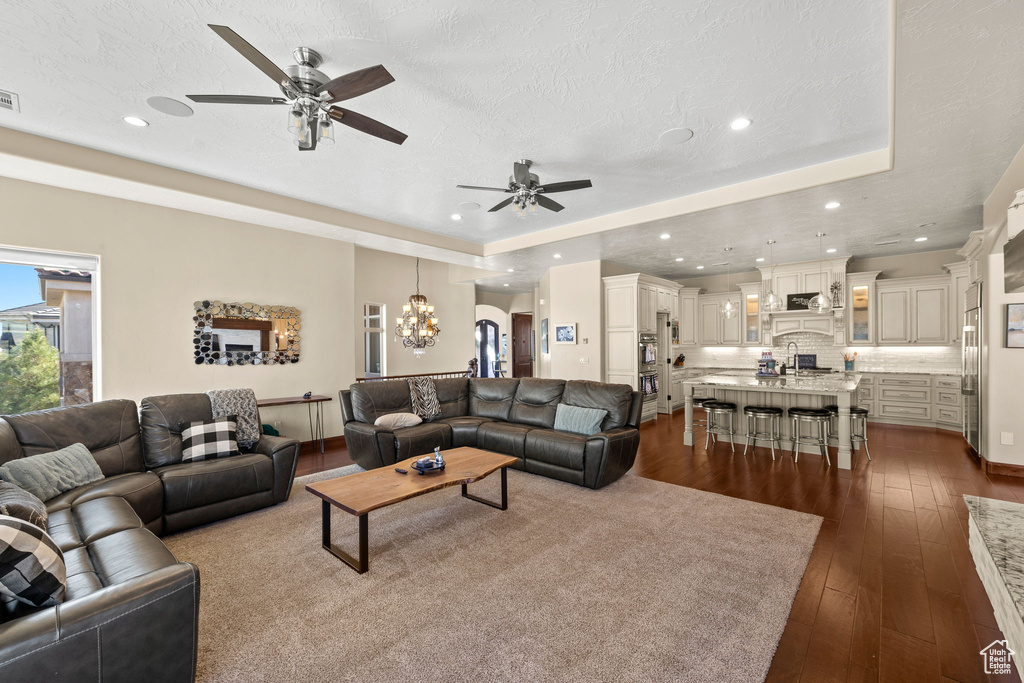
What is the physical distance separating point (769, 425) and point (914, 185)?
3032 mm

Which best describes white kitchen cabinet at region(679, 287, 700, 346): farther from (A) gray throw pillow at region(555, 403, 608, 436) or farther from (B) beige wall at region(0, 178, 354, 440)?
(B) beige wall at region(0, 178, 354, 440)

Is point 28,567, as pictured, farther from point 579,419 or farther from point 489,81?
point 579,419

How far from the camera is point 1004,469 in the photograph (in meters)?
4.31

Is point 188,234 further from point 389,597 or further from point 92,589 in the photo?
point 389,597

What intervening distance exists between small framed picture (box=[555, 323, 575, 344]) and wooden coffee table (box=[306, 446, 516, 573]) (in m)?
4.43

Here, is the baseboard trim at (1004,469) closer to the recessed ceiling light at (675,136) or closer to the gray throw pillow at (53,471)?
the recessed ceiling light at (675,136)

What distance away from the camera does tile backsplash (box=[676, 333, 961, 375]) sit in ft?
22.7

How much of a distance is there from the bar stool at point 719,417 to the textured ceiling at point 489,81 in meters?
2.85

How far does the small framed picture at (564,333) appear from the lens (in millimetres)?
7824

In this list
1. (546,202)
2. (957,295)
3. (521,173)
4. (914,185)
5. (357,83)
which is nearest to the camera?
(357,83)

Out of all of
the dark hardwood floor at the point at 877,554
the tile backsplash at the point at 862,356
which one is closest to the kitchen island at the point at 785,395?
the dark hardwood floor at the point at 877,554

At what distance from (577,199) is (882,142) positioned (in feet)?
8.97

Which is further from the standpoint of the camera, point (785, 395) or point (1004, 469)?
point (785, 395)

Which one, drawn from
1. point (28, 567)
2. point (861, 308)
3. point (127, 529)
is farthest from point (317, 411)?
point (861, 308)
